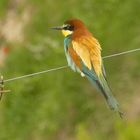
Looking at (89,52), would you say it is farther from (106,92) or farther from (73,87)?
(73,87)

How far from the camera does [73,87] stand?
789 centimetres

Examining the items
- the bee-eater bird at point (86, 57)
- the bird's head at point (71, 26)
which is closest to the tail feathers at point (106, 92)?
the bee-eater bird at point (86, 57)

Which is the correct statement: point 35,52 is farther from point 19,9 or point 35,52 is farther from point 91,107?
point 19,9

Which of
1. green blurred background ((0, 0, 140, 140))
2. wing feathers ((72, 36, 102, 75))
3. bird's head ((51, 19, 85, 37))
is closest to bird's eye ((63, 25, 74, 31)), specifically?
bird's head ((51, 19, 85, 37))

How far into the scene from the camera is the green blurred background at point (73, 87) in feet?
25.7

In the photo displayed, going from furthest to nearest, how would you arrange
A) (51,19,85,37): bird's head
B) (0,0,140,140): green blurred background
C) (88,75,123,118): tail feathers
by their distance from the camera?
(0,0,140,140): green blurred background, (51,19,85,37): bird's head, (88,75,123,118): tail feathers

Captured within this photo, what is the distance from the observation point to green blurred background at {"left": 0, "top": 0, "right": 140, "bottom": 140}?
25.7ft

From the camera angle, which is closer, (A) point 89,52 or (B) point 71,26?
(A) point 89,52

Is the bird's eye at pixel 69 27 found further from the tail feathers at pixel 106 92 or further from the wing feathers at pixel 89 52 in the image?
the tail feathers at pixel 106 92

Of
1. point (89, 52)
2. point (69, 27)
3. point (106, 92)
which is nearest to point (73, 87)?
point (69, 27)

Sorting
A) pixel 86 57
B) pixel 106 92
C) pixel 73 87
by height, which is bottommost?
pixel 106 92

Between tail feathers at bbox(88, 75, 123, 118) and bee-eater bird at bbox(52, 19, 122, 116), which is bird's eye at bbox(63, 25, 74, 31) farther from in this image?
tail feathers at bbox(88, 75, 123, 118)

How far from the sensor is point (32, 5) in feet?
30.7

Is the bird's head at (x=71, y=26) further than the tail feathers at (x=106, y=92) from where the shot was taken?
Yes
